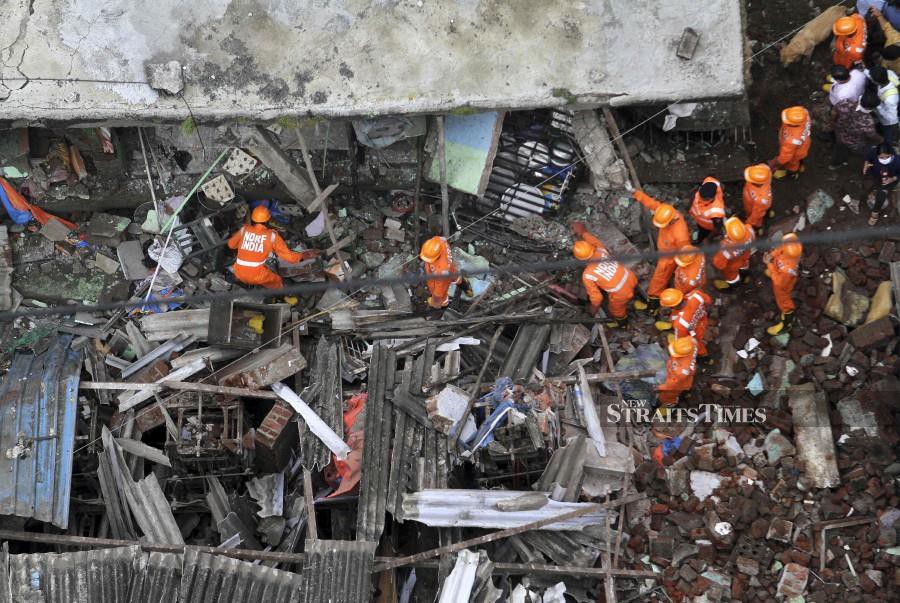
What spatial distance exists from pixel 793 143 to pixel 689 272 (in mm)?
1985

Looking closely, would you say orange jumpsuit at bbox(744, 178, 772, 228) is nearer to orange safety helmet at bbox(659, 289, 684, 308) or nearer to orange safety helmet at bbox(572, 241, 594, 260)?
orange safety helmet at bbox(659, 289, 684, 308)

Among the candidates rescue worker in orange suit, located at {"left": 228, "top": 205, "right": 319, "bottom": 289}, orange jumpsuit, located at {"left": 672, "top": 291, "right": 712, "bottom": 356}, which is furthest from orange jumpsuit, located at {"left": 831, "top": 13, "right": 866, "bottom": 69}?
rescue worker in orange suit, located at {"left": 228, "top": 205, "right": 319, "bottom": 289}

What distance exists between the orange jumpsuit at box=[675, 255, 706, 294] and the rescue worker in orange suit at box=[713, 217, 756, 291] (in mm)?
272

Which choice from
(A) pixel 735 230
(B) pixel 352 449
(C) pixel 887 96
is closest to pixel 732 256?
(A) pixel 735 230

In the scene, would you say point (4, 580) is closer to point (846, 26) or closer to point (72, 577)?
point (72, 577)

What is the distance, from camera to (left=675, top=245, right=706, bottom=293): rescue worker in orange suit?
989 cm

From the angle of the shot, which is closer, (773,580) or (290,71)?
(773,580)

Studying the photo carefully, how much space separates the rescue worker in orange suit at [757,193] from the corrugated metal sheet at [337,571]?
569cm

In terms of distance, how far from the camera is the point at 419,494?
9.57m

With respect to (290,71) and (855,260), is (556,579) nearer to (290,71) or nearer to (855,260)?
(855,260)

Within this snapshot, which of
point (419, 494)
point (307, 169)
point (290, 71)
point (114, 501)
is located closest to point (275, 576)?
point (419, 494)

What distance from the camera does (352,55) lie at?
10.5 meters

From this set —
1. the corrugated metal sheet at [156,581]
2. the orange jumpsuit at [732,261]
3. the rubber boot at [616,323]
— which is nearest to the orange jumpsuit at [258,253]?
the corrugated metal sheet at [156,581]

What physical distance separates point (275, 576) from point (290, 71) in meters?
5.48
